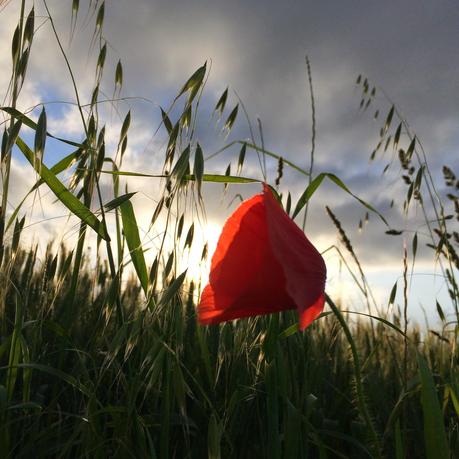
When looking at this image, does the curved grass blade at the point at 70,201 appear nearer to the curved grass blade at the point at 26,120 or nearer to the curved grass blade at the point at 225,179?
the curved grass blade at the point at 26,120

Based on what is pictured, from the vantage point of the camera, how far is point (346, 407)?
1476mm

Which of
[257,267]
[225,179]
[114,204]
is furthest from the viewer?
[225,179]

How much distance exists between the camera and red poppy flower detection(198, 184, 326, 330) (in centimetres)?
58

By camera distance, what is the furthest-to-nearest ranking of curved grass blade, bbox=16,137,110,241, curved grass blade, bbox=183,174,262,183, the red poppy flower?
curved grass blade, bbox=183,174,262,183 < curved grass blade, bbox=16,137,110,241 < the red poppy flower

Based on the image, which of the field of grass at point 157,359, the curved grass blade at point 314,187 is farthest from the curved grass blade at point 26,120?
the curved grass blade at point 314,187

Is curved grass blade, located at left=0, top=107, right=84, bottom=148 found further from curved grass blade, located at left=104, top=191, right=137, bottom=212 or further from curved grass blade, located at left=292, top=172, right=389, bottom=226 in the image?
curved grass blade, located at left=292, top=172, right=389, bottom=226

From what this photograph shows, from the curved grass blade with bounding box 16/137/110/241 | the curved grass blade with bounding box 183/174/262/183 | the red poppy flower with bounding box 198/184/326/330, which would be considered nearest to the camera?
the red poppy flower with bounding box 198/184/326/330

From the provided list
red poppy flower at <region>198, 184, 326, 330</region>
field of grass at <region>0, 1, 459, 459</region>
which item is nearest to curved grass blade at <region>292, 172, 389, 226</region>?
field of grass at <region>0, 1, 459, 459</region>

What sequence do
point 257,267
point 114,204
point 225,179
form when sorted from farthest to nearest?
point 225,179 < point 114,204 < point 257,267

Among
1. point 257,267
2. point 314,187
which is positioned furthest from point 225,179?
point 257,267

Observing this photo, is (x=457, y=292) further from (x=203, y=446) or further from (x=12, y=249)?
(x=12, y=249)

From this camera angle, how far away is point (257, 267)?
0.61 m

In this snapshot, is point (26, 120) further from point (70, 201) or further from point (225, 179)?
point (225, 179)

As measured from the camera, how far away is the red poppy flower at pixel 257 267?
22.9 inches
